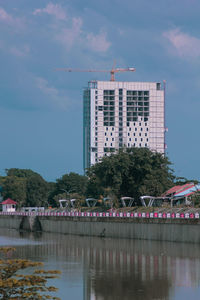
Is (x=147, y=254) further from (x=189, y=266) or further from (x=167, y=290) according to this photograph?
(x=167, y=290)

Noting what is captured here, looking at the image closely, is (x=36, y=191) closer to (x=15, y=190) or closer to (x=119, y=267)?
(x=15, y=190)

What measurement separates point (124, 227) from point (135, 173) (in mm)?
27595

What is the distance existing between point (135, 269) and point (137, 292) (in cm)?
1194

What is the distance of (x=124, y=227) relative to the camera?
279ft

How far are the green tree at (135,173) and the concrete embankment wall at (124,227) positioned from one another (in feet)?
41.1

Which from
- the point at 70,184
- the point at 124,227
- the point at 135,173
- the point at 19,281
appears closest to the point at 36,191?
the point at 70,184

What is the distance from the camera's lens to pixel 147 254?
65.2 meters

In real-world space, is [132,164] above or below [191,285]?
above

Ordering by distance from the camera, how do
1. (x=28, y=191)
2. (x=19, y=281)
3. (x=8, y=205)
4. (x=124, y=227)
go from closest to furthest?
(x=19, y=281), (x=124, y=227), (x=8, y=205), (x=28, y=191)

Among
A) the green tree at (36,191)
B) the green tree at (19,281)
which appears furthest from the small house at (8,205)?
the green tree at (19,281)

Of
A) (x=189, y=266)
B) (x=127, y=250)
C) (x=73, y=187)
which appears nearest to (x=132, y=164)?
(x=127, y=250)

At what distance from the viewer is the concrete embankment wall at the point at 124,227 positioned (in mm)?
73500

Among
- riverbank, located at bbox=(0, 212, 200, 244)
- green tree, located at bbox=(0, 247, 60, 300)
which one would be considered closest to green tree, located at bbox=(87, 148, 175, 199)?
riverbank, located at bbox=(0, 212, 200, 244)

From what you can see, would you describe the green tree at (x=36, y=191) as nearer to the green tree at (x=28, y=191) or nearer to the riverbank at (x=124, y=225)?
the green tree at (x=28, y=191)
